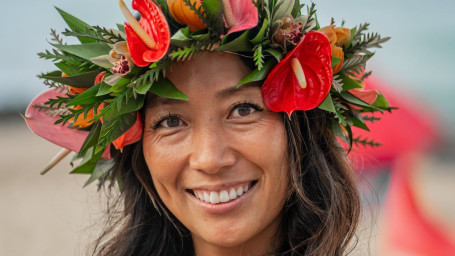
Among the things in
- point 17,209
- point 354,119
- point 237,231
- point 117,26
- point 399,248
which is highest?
point 117,26

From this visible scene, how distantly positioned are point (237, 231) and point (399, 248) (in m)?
2.34

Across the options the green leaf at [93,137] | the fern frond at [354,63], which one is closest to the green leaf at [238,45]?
the fern frond at [354,63]

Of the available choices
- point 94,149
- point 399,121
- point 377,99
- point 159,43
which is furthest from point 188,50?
point 399,121

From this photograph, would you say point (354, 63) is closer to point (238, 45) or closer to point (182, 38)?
point (238, 45)

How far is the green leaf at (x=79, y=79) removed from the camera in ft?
8.89

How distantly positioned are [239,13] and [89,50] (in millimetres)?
644

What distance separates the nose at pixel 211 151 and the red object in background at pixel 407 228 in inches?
97.8

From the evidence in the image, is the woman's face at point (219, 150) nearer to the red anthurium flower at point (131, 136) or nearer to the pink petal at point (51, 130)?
the red anthurium flower at point (131, 136)

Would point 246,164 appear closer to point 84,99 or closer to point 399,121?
point 84,99

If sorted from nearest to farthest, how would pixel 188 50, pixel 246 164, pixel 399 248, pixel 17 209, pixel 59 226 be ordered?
pixel 188 50 → pixel 246 164 → pixel 399 248 → pixel 59 226 → pixel 17 209

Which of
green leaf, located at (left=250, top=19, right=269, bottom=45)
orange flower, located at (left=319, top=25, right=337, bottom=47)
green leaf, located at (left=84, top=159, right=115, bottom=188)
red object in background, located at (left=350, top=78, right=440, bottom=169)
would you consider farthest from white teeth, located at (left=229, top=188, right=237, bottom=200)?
red object in background, located at (left=350, top=78, right=440, bottom=169)

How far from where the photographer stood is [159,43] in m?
2.46

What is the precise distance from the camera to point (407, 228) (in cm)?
475

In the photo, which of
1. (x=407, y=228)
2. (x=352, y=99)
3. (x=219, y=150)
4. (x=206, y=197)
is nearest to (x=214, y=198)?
(x=206, y=197)
